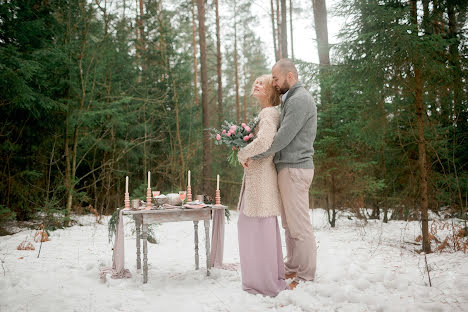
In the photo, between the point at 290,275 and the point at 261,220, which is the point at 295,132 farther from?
the point at 290,275

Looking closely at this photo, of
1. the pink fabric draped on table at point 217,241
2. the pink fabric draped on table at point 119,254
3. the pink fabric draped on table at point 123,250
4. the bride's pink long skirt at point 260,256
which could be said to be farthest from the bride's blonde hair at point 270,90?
the pink fabric draped on table at point 119,254

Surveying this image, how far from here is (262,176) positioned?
3428 millimetres

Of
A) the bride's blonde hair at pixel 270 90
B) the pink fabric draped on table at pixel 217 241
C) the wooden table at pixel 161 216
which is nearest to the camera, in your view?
the bride's blonde hair at pixel 270 90

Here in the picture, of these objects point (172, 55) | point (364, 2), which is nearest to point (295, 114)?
point (364, 2)

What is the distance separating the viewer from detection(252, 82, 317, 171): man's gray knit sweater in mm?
3330

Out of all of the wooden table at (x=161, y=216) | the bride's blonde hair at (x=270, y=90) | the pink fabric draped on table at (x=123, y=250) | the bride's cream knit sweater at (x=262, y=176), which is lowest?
the pink fabric draped on table at (x=123, y=250)

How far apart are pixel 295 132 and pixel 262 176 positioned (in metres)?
0.55

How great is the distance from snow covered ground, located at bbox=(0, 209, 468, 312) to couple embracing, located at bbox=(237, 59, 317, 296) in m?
0.21

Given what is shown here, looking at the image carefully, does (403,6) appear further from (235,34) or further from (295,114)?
(235,34)

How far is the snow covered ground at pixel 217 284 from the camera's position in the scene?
9.91 feet

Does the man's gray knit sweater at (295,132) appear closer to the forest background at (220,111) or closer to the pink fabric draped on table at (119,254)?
the pink fabric draped on table at (119,254)

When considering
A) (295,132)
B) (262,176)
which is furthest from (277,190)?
(295,132)

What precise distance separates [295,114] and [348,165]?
173 inches

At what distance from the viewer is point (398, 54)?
496 cm
